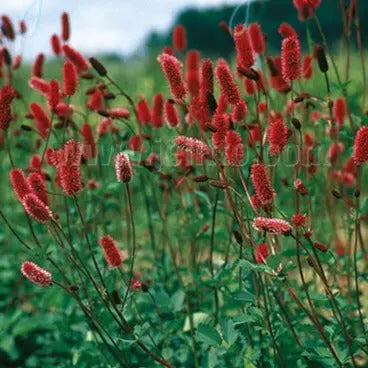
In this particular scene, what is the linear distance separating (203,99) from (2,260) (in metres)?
2.17

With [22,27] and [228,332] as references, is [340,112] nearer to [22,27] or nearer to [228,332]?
[228,332]

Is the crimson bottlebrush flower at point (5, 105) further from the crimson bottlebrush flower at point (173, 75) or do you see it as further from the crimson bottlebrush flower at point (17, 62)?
the crimson bottlebrush flower at point (17, 62)

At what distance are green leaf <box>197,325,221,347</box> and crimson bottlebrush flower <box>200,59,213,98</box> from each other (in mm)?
715

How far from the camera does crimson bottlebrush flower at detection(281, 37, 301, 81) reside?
72.4 inches

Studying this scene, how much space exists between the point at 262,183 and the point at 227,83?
0.33m

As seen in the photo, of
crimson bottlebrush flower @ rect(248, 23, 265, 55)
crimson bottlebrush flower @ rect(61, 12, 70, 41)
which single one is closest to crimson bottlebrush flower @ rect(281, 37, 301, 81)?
crimson bottlebrush flower @ rect(248, 23, 265, 55)

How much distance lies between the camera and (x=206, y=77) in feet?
6.41

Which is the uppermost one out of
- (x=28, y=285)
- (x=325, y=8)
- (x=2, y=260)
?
(x=2, y=260)

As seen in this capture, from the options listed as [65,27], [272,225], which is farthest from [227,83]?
[65,27]

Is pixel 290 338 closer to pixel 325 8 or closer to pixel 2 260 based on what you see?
pixel 2 260

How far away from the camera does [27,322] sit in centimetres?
302

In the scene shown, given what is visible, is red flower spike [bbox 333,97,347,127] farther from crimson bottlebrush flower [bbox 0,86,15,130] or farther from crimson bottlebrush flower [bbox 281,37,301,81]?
crimson bottlebrush flower [bbox 0,86,15,130]

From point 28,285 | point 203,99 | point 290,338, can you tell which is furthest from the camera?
point 28,285

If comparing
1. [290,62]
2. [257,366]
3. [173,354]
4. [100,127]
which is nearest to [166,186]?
[100,127]
